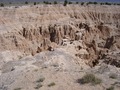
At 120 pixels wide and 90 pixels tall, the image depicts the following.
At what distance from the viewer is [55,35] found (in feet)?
148

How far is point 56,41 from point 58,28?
102 inches

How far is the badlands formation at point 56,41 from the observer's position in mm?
21984

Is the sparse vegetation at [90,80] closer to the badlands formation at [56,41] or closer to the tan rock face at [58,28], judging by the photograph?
the badlands formation at [56,41]

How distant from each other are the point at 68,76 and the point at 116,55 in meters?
13.0

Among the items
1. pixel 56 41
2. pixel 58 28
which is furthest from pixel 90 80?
pixel 58 28

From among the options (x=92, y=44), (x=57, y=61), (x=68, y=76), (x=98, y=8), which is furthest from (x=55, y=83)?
(x=98, y=8)

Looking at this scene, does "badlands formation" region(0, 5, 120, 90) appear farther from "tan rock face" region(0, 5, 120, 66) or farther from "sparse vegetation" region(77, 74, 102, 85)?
"sparse vegetation" region(77, 74, 102, 85)

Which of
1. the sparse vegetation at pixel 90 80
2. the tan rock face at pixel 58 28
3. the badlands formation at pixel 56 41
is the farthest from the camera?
the tan rock face at pixel 58 28

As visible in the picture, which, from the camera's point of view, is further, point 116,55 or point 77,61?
point 77,61

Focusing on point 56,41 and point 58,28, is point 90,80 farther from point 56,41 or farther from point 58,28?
point 58,28

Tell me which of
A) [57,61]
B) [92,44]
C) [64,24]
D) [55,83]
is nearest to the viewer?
[55,83]

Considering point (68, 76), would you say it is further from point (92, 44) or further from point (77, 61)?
point (92, 44)

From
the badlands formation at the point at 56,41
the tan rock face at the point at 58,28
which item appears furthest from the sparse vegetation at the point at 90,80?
the tan rock face at the point at 58,28

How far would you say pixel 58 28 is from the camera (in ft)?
150
